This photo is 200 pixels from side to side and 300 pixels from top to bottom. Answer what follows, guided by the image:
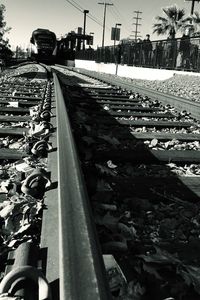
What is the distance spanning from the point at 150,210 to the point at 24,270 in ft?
5.31

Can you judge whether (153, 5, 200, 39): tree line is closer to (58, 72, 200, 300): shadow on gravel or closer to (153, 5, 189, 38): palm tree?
(153, 5, 189, 38): palm tree

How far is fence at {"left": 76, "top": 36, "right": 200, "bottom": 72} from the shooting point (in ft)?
78.7

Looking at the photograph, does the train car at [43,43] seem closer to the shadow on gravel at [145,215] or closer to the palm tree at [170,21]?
the palm tree at [170,21]

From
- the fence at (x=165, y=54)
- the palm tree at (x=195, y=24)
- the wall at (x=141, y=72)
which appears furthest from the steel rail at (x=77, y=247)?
the palm tree at (x=195, y=24)

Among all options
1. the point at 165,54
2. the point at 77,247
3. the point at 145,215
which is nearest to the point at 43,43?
the point at 165,54

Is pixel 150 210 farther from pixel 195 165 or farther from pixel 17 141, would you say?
pixel 17 141

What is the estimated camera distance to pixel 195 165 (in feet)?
14.2

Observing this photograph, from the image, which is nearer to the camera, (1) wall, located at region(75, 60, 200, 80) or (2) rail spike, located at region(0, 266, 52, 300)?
(2) rail spike, located at region(0, 266, 52, 300)

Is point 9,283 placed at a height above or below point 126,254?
above

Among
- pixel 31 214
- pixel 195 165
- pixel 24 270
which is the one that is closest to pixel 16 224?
pixel 31 214

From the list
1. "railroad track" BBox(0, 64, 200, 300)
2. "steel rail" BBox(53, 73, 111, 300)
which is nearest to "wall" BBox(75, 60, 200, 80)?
"railroad track" BBox(0, 64, 200, 300)

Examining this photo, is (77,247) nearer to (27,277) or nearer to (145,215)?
(27,277)

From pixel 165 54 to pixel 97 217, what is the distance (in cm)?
2604

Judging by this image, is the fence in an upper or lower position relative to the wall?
upper
